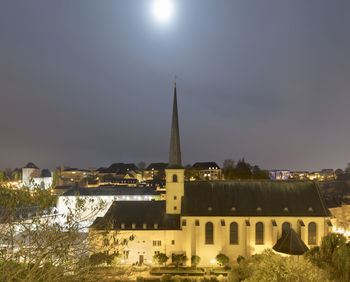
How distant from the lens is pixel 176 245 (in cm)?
4475

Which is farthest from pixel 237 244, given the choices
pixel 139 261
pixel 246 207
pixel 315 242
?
pixel 139 261

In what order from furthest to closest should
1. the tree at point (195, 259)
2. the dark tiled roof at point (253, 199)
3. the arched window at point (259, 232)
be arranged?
1. the dark tiled roof at point (253, 199)
2. the arched window at point (259, 232)
3. the tree at point (195, 259)

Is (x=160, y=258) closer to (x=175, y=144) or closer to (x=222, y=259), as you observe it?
(x=222, y=259)

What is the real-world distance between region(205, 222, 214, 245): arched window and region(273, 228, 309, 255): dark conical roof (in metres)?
9.97

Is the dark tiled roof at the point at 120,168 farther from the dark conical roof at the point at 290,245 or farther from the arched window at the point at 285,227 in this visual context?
the dark conical roof at the point at 290,245

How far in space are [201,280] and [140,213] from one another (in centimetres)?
1704

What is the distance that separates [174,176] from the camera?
4725cm

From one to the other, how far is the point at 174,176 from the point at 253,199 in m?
14.5

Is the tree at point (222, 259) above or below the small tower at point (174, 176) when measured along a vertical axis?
below

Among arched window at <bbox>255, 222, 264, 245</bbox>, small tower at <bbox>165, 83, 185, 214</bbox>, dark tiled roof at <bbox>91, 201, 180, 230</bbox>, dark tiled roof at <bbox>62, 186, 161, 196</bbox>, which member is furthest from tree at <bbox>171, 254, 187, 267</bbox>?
dark tiled roof at <bbox>62, 186, 161, 196</bbox>

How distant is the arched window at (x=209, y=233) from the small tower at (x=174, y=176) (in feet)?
18.4

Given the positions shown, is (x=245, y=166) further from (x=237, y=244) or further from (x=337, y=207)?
(x=237, y=244)

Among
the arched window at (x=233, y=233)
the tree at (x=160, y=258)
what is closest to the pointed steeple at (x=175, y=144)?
the arched window at (x=233, y=233)

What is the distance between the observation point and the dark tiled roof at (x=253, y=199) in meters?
45.1
